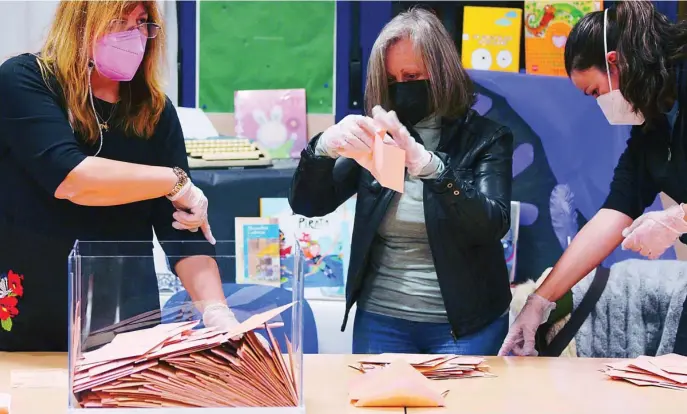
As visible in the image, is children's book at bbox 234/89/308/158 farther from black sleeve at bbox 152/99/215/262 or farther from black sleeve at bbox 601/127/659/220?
black sleeve at bbox 601/127/659/220

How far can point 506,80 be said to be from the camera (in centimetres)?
326

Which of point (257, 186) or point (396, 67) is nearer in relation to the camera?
point (396, 67)

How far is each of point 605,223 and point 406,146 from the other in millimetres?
745

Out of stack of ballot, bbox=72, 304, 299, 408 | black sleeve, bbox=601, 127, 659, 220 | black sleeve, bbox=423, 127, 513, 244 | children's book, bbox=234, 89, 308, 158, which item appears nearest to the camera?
stack of ballot, bbox=72, 304, 299, 408

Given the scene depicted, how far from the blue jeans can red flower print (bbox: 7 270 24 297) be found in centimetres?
91

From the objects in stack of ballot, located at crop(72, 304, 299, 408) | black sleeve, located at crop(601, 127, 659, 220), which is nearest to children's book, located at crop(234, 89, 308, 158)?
black sleeve, located at crop(601, 127, 659, 220)

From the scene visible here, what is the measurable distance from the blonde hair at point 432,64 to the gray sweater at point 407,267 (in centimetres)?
24

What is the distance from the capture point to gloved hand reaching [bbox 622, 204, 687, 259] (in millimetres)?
2275

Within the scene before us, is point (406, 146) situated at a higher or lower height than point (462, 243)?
higher

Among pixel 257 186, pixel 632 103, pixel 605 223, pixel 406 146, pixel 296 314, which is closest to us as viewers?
pixel 296 314

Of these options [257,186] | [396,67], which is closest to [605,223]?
[396,67]

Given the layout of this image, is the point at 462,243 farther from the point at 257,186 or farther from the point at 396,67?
the point at 257,186

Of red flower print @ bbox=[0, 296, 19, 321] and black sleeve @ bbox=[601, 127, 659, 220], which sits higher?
black sleeve @ bbox=[601, 127, 659, 220]

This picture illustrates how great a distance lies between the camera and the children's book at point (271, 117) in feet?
10.8
